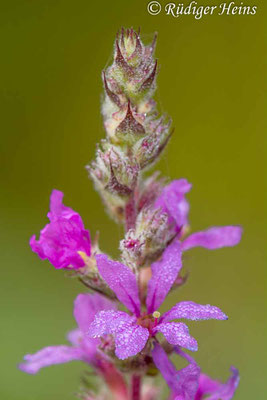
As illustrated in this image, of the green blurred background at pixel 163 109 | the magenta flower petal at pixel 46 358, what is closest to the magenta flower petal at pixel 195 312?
the magenta flower petal at pixel 46 358

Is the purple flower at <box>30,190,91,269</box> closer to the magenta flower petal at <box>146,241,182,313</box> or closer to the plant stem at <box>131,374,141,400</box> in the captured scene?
the magenta flower petal at <box>146,241,182,313</box>

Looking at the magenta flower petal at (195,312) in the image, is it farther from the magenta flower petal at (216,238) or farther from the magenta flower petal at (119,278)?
the magenta flower petal at (216,238)

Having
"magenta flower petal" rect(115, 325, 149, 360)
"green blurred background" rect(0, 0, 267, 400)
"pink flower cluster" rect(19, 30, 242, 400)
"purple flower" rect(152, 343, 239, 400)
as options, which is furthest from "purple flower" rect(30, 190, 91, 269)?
"green blurred background" rect(0, 0, 267, 400)

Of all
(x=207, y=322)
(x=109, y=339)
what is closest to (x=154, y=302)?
(x=109, y=339)

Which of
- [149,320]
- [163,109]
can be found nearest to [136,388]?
[149,320]

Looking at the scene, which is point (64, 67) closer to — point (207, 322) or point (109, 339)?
point (207, 322)

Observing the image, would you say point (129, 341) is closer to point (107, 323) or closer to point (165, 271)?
point (107, 323)
